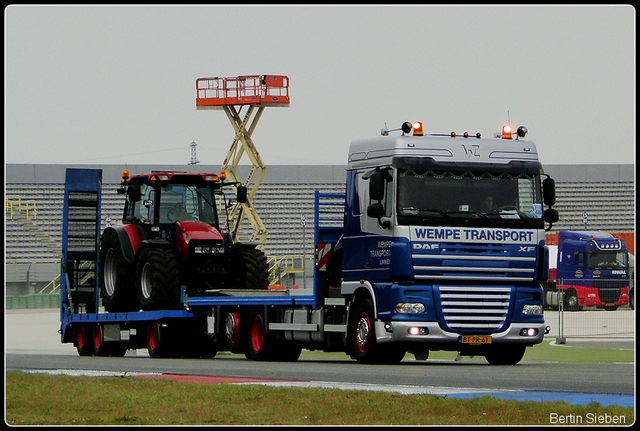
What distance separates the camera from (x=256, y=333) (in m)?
20.6

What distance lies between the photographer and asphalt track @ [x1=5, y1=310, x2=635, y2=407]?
1302cm

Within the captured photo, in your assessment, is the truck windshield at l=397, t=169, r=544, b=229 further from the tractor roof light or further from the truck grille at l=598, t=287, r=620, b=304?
the truck grille at l=598, t=287, r=620, b=304

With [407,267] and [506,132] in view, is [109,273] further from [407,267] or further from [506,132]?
[506,132]

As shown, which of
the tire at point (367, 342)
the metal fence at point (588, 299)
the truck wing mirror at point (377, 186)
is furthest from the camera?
the metal fence at point (588, 299)

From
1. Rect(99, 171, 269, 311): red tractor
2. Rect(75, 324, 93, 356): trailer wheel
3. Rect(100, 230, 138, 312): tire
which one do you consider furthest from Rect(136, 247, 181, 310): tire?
Rect(75, 324, 93, 356): trailer wheel

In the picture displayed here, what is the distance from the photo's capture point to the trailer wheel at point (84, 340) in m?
24.6

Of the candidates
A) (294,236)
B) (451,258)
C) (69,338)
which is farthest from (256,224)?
(451,258)

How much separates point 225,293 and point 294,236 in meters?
54.3

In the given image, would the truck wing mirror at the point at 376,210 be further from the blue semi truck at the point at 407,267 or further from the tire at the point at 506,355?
the tire at the point at 506,355

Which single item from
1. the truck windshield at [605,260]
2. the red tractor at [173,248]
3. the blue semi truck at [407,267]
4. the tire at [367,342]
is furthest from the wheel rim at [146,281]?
the truck windshield at [605,260]

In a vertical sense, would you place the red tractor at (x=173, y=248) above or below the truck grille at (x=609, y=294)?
above

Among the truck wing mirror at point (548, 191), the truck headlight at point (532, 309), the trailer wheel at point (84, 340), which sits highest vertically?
the truck wing mirror at point (548, 191)

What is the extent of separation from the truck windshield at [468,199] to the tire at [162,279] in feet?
18.4

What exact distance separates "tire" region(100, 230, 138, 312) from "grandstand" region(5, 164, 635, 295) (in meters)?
43.7
